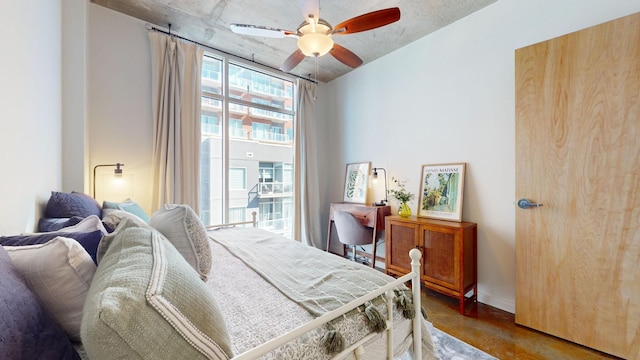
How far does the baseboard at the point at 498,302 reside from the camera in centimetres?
215

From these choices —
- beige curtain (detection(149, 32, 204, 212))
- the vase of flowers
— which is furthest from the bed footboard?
beige curtain (detection(149, 32, 204, 212))

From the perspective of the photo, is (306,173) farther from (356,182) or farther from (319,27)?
(319,27)

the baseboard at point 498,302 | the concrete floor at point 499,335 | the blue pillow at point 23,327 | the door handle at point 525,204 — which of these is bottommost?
the concrete floor at point 499,335

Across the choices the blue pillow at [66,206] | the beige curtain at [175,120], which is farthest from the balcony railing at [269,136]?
the blue pillow at [66,206]

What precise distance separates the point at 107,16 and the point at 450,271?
4059 millimetres

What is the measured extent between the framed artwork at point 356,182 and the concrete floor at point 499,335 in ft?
5.16

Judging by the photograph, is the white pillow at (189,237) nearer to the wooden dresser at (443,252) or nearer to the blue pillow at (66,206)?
the blue pillow at (66,206)

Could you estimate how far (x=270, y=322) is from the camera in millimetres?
937

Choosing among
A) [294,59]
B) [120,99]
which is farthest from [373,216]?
[120,99]

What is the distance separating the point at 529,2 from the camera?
2.09m

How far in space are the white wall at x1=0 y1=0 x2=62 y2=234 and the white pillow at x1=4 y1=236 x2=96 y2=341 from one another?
492 millimetres

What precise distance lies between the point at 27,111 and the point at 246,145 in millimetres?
2242

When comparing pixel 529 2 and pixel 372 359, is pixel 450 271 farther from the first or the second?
pixel 529 2

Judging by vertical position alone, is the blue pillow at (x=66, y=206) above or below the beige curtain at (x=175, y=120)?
below
